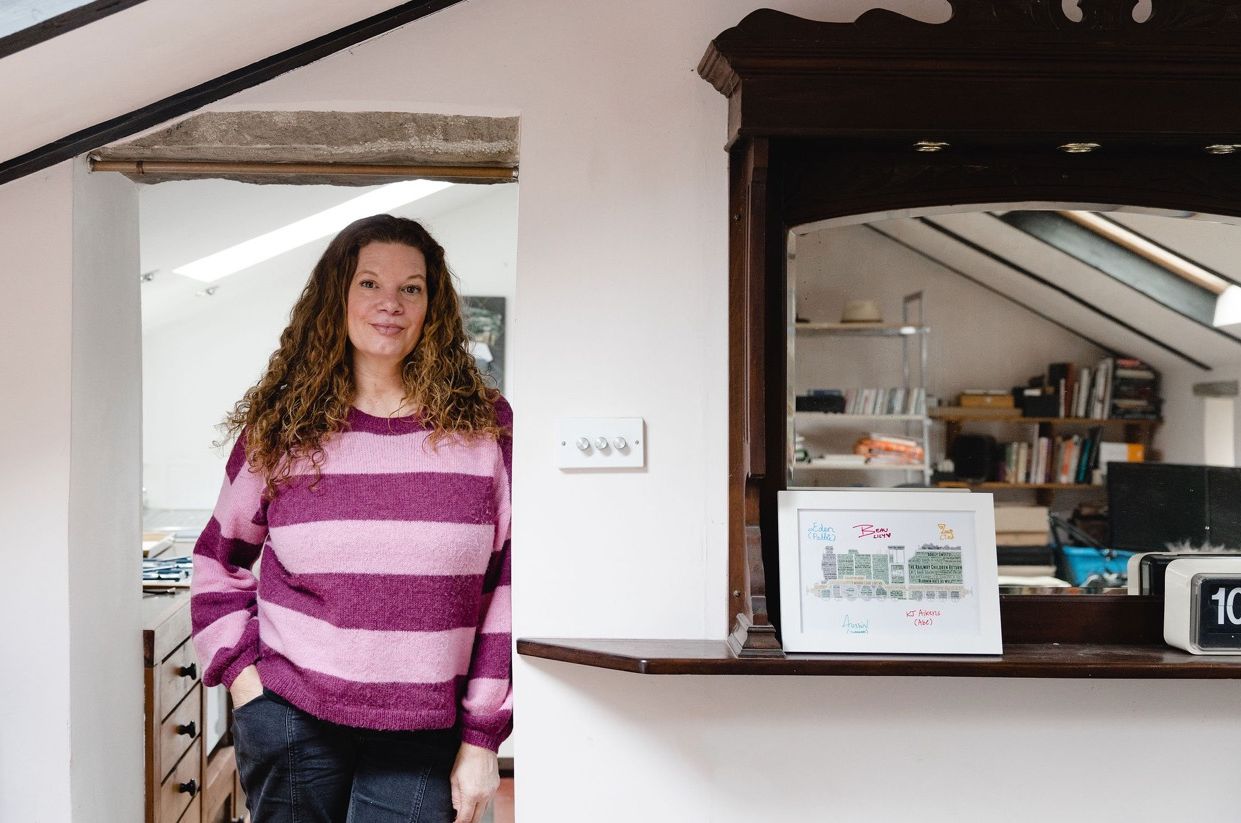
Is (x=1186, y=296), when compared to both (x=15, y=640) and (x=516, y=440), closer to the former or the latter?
(x=516, y=440)

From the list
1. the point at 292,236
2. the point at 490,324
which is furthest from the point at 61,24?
the point at 490,324

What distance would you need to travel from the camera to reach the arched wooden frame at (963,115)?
153 centimetres

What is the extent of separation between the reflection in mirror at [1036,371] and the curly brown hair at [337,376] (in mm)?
596

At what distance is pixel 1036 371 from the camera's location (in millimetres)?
1964

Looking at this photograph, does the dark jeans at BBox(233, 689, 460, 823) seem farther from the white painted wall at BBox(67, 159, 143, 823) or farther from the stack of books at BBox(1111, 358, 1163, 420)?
the stack of books at BBox(1111, 358, 1163, 420)

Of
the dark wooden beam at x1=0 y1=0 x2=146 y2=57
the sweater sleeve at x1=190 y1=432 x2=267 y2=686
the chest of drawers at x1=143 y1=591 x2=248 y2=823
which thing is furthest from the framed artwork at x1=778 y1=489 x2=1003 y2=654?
the chest of drawers at x1=143 y1=591 x2=248 y2=823

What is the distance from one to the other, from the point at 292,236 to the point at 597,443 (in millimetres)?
2795

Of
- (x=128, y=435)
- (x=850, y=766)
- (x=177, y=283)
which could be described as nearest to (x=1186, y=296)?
(x=850, y=766)

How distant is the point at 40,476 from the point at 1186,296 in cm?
209

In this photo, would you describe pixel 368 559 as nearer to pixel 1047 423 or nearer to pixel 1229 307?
pixel 1047 423

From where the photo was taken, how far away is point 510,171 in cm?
182

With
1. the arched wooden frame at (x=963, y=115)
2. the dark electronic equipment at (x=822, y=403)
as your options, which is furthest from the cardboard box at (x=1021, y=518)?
the arched wooden frame at (x=963, y=115)

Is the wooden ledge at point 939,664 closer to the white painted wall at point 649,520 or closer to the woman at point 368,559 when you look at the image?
the white painted wall at point 649,520

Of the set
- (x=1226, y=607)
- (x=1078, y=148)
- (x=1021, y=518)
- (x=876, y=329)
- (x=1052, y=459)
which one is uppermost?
(x=1078, y=148)
